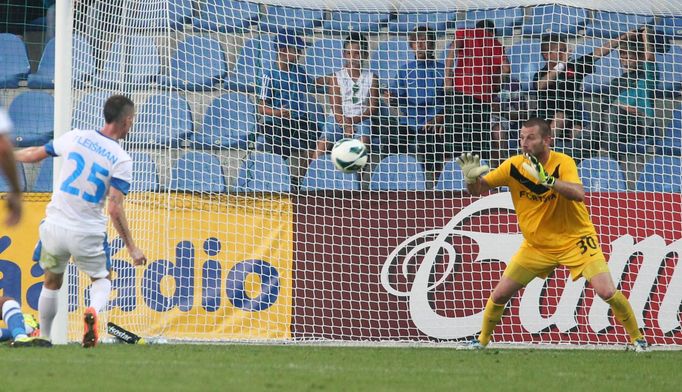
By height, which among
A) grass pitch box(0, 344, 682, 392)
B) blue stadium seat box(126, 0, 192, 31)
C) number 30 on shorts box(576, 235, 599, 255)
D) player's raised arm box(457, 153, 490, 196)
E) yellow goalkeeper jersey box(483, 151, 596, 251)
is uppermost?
→ blue stadium seat box(126, 0, 192, 31)

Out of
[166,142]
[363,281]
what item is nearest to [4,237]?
[166,142]

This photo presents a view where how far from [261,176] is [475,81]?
8.53 ft

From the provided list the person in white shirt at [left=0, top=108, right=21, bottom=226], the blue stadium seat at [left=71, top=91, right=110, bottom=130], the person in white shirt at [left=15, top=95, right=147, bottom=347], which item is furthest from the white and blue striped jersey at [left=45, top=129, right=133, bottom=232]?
the person in white shirt at [left=0, top=108, right=21, bottom=226]

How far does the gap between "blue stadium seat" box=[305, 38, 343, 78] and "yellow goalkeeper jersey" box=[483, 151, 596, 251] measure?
3107mm

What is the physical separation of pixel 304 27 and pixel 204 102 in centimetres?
139

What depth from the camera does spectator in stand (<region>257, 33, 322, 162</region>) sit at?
12.1 metres

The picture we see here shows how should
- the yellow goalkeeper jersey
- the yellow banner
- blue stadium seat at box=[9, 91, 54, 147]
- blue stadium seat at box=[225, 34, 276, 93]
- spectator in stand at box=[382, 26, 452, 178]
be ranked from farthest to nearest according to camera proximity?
blue stadium seat at box=[9, 91, 54, 147]
spectator in stand at box=[382, 26, 452, 178]
blue stadium seat at box=[225, 34, 276, 93]
the yellow banner
the yellow goalkeeper jersey

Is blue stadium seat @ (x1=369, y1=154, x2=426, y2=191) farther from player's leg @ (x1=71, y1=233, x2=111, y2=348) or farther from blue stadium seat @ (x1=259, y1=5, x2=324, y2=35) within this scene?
player's leg @ (x1=71, y1=233, x2=111, y2=348)

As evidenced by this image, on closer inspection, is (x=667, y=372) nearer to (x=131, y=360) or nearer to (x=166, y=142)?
(x=131, y=360)

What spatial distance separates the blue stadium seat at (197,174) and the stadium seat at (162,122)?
0.23 m

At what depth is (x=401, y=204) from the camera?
11.9 meters

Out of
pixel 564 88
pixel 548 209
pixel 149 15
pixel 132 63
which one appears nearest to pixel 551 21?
pixel 564 88

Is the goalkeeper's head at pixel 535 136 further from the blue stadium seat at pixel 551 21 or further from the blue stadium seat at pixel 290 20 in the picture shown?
the blue stadium seat at pixel 290 20

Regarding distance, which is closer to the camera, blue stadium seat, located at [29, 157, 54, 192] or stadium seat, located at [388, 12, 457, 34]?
blue stadium seat, located at [29, 157, 54, 192]
